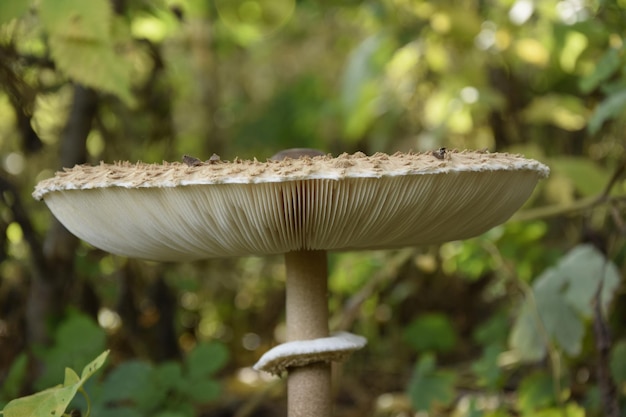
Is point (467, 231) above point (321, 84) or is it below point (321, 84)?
below

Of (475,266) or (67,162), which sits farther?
(475,266)


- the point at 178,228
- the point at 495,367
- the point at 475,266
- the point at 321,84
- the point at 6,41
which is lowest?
the point at 495,367

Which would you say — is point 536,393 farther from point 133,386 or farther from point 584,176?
point 133,386

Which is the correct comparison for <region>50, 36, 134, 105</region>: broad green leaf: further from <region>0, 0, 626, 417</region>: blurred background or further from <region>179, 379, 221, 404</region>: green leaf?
<region>179, 379, 221, 404</region>: green leaf

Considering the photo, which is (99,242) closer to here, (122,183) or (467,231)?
(122,183)

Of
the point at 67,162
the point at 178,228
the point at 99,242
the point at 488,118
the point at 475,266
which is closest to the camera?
the point at 178,228

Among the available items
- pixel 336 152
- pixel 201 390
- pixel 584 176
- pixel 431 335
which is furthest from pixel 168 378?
pixel 336 152

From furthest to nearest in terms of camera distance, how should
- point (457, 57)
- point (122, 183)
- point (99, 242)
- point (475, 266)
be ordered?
point (457, 57) → point (475, 266) → point (99, 242) → point (122, 183)

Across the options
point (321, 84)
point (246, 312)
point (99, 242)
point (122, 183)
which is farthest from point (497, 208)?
point (321, 84)
